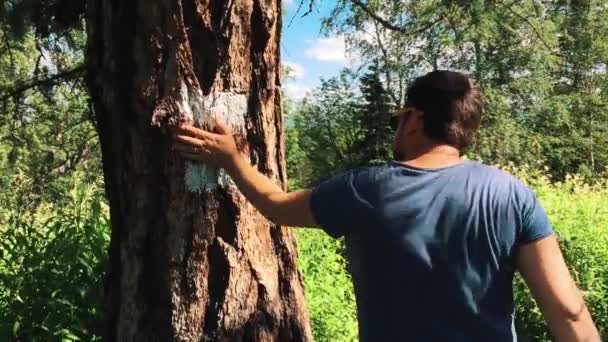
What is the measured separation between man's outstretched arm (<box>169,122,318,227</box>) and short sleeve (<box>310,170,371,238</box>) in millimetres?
34

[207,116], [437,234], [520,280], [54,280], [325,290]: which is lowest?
[520,280]

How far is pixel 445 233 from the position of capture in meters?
1.99

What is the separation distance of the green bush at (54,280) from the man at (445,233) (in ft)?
6.89

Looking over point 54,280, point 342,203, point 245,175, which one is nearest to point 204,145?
point 245,175

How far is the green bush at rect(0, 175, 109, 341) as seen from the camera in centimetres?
378

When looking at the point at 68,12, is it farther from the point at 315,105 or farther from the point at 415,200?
the point at 315,105

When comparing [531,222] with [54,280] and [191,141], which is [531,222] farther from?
[54,280]

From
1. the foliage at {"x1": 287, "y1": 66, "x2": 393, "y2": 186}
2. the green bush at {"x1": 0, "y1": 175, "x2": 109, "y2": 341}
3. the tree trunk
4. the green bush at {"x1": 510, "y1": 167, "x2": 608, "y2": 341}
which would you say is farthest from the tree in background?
the tree trunk

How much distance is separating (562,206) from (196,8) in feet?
21.3

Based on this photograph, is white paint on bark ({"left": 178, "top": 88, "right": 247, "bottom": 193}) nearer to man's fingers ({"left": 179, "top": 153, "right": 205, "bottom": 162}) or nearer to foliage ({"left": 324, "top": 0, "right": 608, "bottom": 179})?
man's fingers ({"left": 179, "top": 153, "right": 205, "bottom": 162})

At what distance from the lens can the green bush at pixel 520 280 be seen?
4.68m

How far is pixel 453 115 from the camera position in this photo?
2.03 metres

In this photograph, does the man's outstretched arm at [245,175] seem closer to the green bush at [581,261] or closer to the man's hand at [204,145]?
the man's hand at [204,145]

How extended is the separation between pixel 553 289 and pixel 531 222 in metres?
0.17
